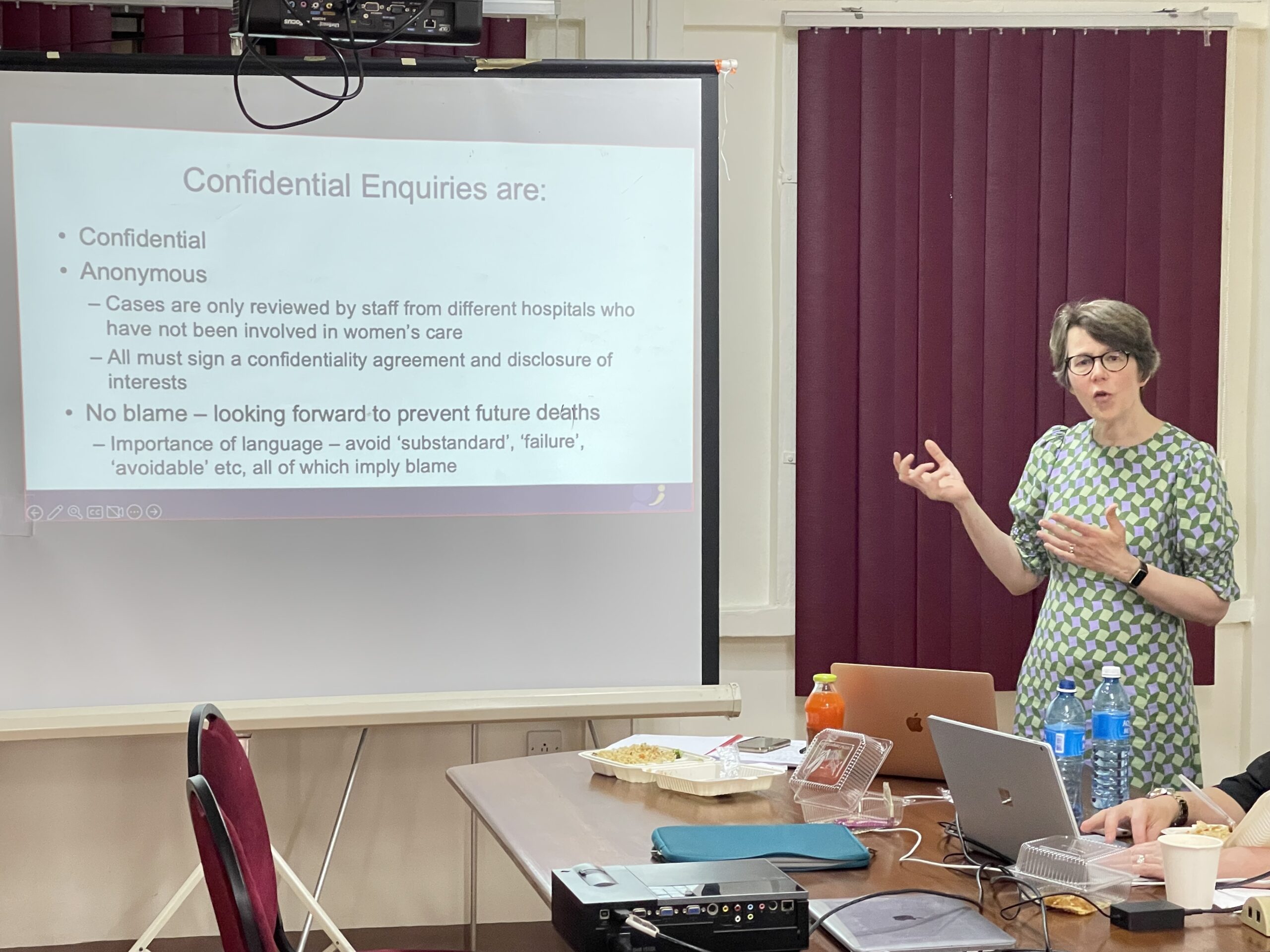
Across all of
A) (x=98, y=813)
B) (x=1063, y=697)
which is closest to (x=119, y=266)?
(x=98, y=813)

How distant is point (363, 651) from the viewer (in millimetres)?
3150

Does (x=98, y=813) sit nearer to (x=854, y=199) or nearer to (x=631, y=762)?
(x=631, y=762)

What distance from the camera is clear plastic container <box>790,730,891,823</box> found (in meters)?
2.09

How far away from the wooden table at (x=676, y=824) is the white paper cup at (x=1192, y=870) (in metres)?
0.03

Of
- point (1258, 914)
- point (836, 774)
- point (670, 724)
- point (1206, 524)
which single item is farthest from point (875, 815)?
point (670, 724)

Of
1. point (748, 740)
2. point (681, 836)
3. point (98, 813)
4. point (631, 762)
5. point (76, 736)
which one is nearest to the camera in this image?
point (681, 836)

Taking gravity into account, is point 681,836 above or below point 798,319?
below

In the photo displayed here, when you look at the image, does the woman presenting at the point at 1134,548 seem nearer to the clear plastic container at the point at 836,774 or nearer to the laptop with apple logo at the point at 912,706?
the laptop with apple logo at the point at 912,706

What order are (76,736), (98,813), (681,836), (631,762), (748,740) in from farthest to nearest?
(98,813), (76,736), (748,740), (631,762), (681,836)

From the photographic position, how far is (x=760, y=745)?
2.54 m

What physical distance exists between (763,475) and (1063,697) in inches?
51.9

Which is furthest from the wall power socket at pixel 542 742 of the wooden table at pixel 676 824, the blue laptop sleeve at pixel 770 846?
the blue laptop sleeve at pixel 770 846

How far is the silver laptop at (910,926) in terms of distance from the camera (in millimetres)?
1492

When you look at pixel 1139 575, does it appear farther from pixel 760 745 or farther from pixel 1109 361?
pixel 760 745
